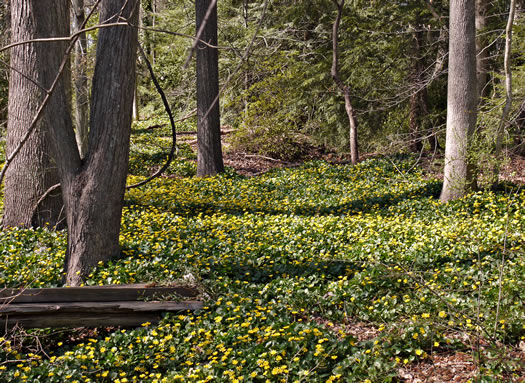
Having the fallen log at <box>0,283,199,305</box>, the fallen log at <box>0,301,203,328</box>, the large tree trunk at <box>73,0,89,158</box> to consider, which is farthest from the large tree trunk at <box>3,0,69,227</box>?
the large tree trunk at <box>73,0,89,158</box>

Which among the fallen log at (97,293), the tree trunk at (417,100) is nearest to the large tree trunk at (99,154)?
the fallen log at (97,293)

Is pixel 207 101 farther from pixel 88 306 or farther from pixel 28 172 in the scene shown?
pixel 88 306

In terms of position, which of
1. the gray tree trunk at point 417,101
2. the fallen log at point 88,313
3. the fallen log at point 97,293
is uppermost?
the gray tree trunk at point 417,101

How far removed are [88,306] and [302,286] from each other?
2.17 m

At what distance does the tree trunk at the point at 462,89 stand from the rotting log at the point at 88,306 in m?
5.20

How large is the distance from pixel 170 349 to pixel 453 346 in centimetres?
237

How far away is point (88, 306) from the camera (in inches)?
173

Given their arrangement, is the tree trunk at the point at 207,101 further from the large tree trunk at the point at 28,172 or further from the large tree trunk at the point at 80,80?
the large tree trunk at the point at 28,172

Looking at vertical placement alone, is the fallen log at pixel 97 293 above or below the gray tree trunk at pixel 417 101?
below

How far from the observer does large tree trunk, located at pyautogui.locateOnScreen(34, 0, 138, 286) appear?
533 centimetres

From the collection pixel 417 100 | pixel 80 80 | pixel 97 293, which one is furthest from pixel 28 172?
pixel 417 100

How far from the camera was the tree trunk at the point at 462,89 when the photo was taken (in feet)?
25.1

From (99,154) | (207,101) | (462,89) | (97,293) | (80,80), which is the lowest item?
(97,293)

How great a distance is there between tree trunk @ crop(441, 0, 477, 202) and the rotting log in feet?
17.0
